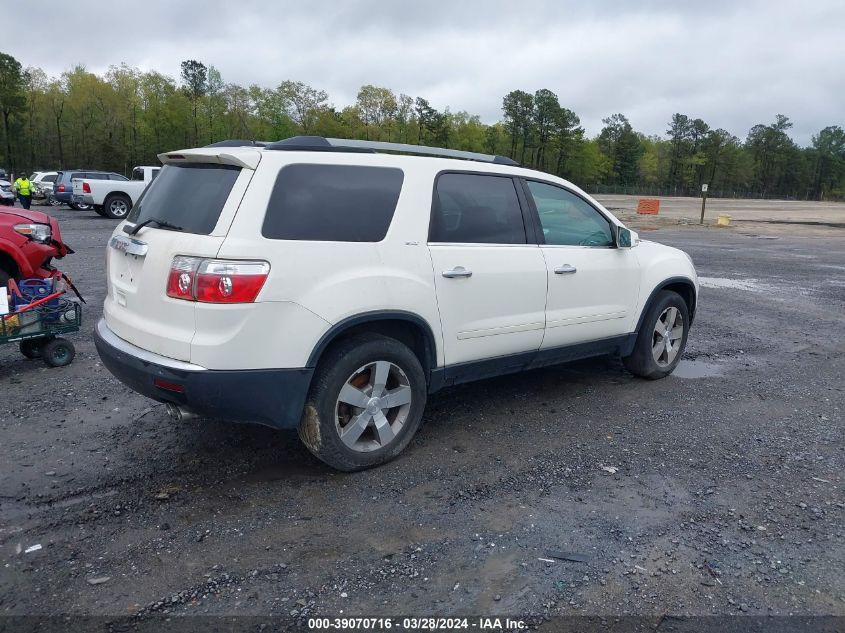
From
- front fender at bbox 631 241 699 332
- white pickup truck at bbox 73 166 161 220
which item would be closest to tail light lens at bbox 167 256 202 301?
front fender at bbox 631 241 699 332

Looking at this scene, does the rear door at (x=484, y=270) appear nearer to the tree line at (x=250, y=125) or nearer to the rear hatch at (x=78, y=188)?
the rear hatch at (x=78, y=188)

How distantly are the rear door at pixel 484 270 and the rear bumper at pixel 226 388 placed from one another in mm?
1103

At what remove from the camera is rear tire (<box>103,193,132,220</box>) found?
23483 millimetres

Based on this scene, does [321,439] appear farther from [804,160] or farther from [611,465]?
[804,160]

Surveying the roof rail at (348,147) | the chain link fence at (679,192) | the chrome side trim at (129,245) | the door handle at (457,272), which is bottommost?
the door handle at (457,272)

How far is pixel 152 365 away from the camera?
350 cm

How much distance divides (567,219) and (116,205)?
2244 centimetres

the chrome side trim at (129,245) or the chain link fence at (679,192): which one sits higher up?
the chain link fence at (679,192)

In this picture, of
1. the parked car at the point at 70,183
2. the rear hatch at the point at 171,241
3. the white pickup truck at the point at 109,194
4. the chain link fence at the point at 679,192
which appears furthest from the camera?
the chain link fence at the point at 679,192

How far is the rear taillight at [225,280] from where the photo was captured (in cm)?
333

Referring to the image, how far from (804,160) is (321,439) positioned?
151676 mm

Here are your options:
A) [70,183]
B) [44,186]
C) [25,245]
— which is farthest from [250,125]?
[25,245]

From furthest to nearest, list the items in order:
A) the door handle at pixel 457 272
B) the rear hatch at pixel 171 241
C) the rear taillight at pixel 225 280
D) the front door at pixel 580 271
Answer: the front door at pixel 580 271 < the door handle at pixel 457 272 < the rear hatch at pixel 171 241 < the rear taillight at pixel 225 280

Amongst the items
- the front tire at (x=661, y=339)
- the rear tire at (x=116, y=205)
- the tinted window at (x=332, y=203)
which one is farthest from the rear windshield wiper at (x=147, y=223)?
the rear tire at (x=116, y=205)
